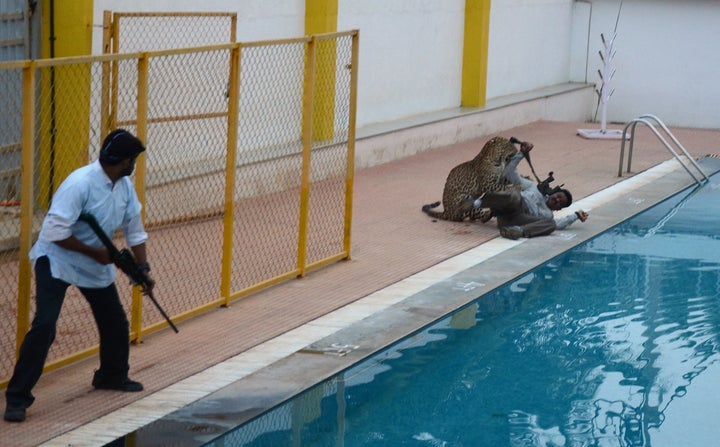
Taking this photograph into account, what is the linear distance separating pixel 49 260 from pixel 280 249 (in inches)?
201

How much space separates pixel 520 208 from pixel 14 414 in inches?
294

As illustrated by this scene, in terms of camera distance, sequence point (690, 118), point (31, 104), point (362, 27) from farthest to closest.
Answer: point (690, 118), point (362, 27), point (31, 104)

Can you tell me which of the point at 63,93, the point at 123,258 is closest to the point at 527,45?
the point at 63,93

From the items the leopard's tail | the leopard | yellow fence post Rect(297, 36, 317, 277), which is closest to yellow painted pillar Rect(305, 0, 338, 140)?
the leopard's tail

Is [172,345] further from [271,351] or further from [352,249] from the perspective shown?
[352,249]

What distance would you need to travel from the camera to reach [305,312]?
10.4 metres

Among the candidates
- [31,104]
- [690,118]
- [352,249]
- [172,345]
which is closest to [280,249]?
[352,249]

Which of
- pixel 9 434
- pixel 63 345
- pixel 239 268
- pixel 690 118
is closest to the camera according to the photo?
pixel 9 434

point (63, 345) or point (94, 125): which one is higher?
point (94, 125)

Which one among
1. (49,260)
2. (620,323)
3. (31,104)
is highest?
(31,104)

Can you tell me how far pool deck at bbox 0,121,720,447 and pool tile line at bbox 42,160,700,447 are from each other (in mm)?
11

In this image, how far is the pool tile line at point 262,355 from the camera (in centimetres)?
739

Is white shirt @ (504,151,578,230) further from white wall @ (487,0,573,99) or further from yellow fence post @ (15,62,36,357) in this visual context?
white wall @ (487,0,573,99)

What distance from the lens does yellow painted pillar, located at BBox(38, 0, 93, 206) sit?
38.2ft
